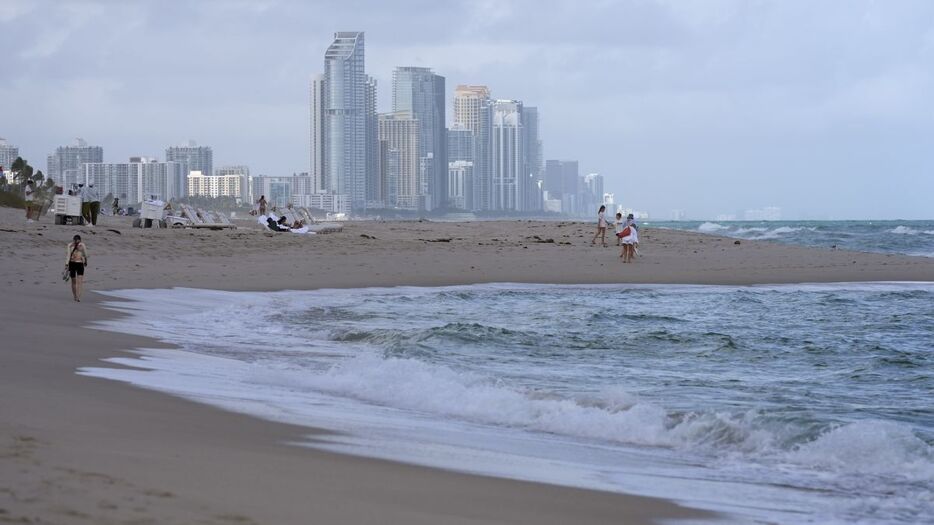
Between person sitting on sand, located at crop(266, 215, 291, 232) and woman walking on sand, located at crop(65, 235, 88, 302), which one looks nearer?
woman walking on sand, located at crop(65, 235, 88, 302)

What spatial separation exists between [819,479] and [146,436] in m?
3.73

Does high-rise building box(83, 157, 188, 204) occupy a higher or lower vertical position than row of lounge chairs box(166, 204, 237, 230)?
higher

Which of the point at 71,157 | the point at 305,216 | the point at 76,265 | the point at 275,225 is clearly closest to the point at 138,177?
the point at 71,157

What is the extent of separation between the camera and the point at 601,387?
9.34 meters

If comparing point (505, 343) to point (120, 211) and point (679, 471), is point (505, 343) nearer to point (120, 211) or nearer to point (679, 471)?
point (679, 471)

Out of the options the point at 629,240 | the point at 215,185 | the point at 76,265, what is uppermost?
the point at 215,185

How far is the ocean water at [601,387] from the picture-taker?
19.5 feet

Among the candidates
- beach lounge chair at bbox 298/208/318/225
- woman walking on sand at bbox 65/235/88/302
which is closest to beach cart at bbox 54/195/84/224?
beach lounge chair at bbox 298/208/318/225

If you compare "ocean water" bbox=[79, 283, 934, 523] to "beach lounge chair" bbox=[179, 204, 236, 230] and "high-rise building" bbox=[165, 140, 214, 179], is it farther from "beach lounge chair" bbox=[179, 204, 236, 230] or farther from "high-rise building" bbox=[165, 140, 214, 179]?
"high-rise building" bbox=[165, 140, 214, 179]

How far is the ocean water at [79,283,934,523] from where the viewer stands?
5.94 metres

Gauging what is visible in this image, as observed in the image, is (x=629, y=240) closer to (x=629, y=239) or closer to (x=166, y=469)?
(x=629, y=239)

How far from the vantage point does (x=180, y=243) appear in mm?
26109

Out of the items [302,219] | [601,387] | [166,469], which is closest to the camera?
[166,469]

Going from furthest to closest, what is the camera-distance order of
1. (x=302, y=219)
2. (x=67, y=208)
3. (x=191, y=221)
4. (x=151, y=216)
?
(x=302, y=219), (x=191, y=221), (x=151, y=216), (x=67, y=208)
